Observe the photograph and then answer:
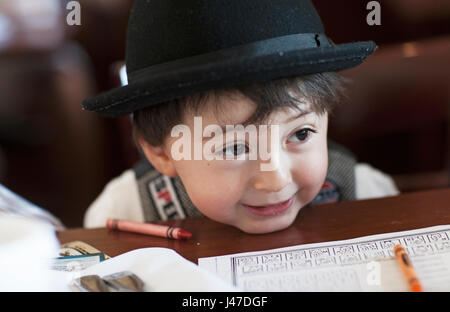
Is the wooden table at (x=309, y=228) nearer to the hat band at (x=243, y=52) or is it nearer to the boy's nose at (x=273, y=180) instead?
the boy's nose at (x=273, y=180)

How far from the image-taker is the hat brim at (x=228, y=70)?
510mm

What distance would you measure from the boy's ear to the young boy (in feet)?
0.06

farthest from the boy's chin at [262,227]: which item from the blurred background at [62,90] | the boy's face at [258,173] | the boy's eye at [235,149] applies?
the blurred background at [62,90]

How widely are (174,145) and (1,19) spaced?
64.2 inches

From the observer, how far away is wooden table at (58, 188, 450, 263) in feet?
2.07

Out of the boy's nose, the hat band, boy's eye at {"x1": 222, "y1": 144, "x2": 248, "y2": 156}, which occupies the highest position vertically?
the hat band

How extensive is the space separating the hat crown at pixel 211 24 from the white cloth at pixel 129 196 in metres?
0.42

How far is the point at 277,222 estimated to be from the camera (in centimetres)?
65

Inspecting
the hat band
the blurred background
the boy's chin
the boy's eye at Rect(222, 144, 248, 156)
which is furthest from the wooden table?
the blurred background

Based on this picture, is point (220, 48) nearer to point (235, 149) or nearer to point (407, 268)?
point (235, 149)

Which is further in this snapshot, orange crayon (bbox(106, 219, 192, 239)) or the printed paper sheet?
orange crayon (bbox(106, 219, 192, 239))

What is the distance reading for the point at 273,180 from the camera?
0.59m

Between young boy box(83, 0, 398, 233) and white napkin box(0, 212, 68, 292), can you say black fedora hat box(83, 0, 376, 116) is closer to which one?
young boy box(83, 0, 398, 233)
